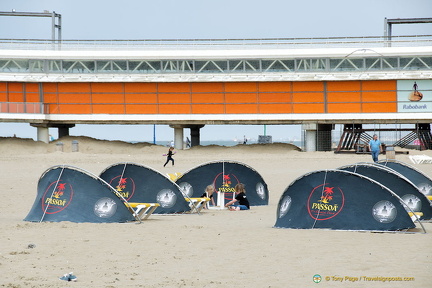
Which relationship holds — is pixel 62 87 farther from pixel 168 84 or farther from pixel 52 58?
pixel 168 84

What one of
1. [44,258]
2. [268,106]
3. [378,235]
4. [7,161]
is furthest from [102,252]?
[268,106]

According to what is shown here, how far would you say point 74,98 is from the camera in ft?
168

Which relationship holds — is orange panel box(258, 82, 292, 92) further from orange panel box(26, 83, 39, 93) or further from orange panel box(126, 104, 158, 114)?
orange panel box(26, 83, 39, 93)

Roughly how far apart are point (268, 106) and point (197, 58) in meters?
5.36

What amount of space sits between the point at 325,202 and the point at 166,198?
5.78m

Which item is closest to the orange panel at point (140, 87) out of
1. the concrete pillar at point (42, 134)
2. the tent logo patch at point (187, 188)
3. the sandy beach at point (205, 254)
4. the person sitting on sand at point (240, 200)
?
the concrete pillar at point (42, 134)

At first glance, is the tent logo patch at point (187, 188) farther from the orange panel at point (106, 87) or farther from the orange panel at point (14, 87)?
the orange panel at point (14, 87)

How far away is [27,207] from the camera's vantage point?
21047 millimetres

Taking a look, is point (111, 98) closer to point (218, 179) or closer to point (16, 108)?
point (16, 108)

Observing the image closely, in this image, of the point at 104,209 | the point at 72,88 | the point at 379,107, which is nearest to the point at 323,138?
the point at 379,107

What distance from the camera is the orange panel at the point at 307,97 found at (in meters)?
49.7

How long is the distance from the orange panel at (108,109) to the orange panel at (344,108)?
1307 cm

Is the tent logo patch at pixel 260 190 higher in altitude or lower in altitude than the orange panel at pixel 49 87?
lower

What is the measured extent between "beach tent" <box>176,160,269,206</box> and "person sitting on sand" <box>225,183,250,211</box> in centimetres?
112
